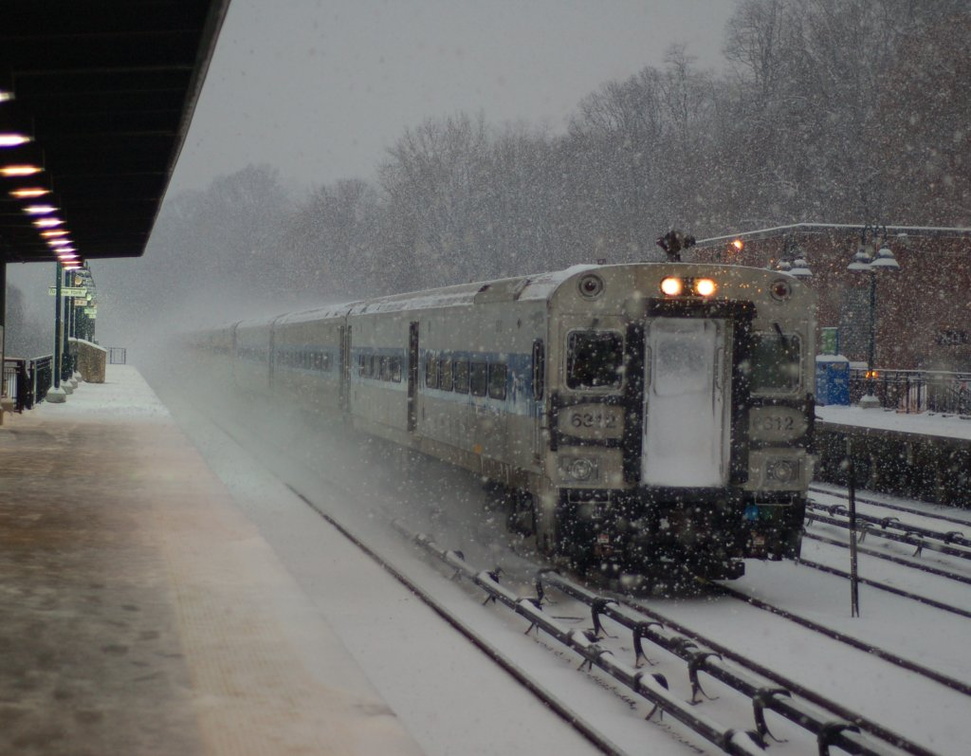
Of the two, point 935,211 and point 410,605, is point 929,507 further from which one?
point 935,211

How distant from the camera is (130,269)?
129125mm

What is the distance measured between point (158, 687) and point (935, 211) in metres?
46.6

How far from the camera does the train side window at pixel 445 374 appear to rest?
14531 mm

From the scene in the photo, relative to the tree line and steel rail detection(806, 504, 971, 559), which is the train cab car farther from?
the tree line

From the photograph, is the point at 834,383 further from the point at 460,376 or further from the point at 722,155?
the point at 722,155

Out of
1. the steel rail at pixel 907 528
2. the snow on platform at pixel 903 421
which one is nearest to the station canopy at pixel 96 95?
the steel rail at pixel 907 528

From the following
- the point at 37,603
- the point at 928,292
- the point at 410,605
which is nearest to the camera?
the point at 37,603

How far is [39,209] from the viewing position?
14.7 meters

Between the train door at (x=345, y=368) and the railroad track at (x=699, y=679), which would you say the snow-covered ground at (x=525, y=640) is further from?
the train door at (x=345, y=368)

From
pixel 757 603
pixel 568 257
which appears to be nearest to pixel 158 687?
pixel 757 603

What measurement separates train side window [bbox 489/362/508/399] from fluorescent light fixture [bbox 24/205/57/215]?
19.8 ft

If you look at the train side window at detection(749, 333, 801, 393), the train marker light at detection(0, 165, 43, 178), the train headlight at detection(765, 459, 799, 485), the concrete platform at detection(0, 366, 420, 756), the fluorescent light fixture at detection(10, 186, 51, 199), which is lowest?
the concrete platform at detection(0, 366, 420, 756)

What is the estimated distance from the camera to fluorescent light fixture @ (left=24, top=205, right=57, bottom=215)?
1448 cm

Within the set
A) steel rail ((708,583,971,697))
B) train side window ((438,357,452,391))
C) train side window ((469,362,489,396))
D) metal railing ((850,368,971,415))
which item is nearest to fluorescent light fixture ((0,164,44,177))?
train side window ((469,362,489,396))
